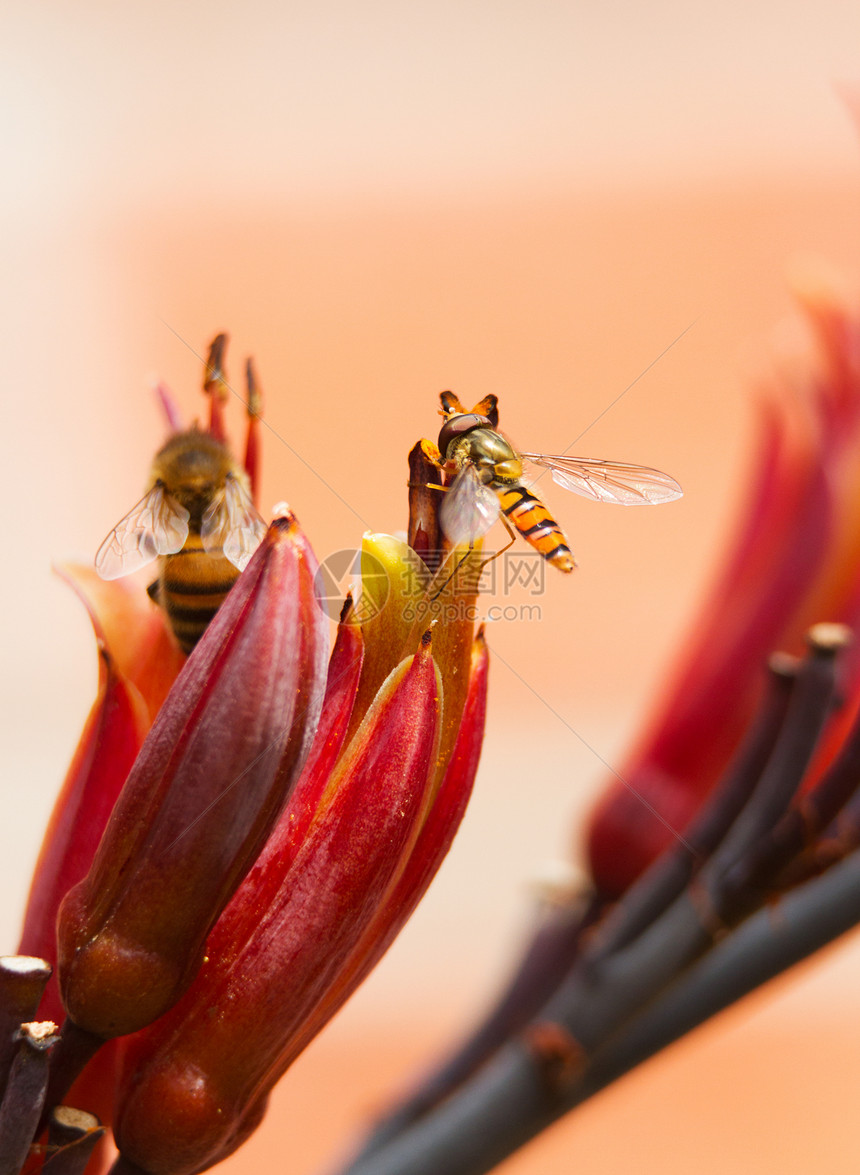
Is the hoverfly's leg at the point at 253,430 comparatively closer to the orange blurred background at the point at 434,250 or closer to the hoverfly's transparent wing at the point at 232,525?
the hoverfly's transparent wing at the point at 232,525

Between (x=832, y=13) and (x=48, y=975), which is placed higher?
(x=832, y=13)

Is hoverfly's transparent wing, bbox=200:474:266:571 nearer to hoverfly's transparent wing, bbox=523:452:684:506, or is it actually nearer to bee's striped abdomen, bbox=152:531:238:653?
bee's striped abdomen, bbox=152:531:238:653

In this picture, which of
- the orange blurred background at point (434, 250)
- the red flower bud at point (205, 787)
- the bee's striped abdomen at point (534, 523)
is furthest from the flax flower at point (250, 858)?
the orange blurred background at point (434, 250)

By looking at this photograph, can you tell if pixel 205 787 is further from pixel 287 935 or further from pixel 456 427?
pixel 456 427

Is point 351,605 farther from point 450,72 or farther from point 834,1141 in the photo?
point 450,72

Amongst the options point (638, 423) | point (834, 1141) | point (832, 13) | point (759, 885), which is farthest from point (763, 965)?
point (832, 13)

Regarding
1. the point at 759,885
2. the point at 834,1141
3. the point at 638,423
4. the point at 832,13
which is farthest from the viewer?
the point at 832,13
